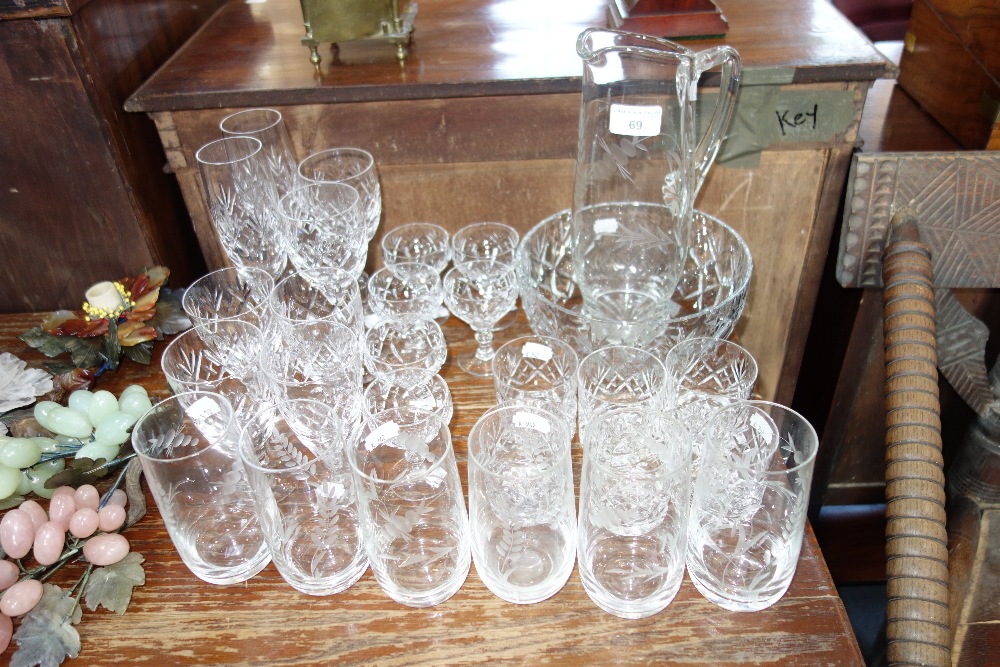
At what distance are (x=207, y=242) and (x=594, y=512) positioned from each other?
774 millimetres

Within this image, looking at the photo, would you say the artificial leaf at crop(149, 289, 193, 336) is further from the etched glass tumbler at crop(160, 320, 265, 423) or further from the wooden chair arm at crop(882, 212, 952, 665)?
the wooden chair arm at crop(882, 212, 952, 665)

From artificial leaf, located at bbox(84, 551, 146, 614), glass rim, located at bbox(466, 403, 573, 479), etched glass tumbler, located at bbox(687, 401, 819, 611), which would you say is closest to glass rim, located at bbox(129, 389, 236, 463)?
artificial leaf, located at bbox(84, 551, 146, 614)

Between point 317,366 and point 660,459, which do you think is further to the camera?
point 317,366

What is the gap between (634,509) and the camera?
705 millimetres

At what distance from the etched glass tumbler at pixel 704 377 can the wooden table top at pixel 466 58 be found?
15.2 inches

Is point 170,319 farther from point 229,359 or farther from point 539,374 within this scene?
point 539,374

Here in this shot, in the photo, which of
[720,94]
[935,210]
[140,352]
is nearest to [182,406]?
[140,352]

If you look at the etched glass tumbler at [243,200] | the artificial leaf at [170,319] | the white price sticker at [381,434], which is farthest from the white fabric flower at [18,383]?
the white price sticker at [381,434]

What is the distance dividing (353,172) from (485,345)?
12.0 inches

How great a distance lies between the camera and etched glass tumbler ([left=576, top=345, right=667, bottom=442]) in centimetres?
80

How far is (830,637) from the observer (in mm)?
655

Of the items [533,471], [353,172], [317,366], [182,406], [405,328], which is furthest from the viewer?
[353,172]

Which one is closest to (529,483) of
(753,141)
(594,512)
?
(594,512)

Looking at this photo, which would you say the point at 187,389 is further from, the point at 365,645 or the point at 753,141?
the point at 753,141
